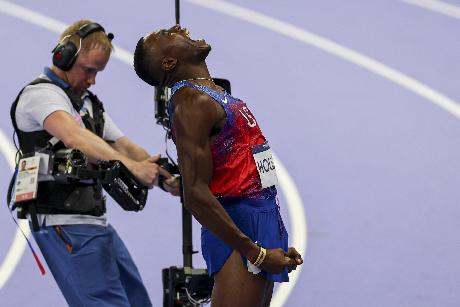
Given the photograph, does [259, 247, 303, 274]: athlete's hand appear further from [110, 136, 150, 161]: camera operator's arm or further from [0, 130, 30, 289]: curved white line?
[0, 130, 30, 289]: curved white line

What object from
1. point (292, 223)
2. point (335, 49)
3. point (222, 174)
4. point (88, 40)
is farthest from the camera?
point (335, 49)

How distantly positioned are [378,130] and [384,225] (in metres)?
1.42

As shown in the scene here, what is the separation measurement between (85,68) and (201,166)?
1.70 meters

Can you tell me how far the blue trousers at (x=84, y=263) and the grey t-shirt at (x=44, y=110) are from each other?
39 mm

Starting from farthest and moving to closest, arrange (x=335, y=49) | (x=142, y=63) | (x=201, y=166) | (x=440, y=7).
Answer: (x=440, y=7), (x=335, y=49), (x=142, y=63), (x=201, y=166)

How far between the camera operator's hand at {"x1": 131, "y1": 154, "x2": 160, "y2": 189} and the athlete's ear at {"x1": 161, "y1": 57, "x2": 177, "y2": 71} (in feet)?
3.98

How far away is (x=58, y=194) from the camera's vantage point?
18.7 ft

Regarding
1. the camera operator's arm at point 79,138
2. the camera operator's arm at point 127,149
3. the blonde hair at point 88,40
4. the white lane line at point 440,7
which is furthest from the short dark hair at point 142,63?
the white lane line at point 440,7

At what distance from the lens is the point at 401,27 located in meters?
11.0

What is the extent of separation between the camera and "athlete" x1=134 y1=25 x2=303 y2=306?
14.5 feet

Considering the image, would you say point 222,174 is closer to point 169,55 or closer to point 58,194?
point 169,55

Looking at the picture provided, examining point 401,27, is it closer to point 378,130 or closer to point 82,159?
point 378,130

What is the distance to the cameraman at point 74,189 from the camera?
5.64 metres

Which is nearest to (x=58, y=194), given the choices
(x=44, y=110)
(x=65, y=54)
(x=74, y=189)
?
(x=74, y=189)
